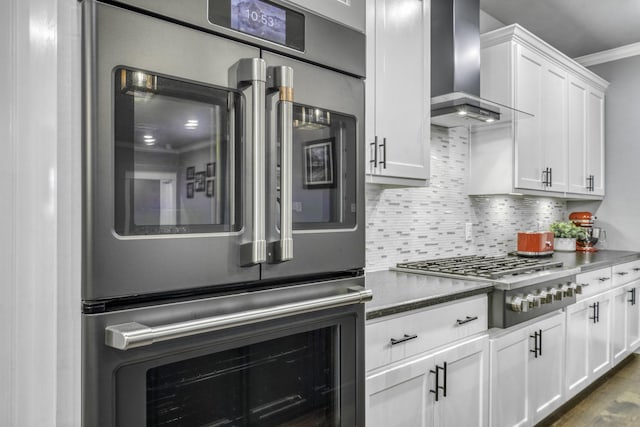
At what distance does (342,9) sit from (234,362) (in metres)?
0.99

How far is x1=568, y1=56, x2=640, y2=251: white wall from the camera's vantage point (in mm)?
3877

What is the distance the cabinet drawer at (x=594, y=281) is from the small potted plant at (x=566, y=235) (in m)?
0.62

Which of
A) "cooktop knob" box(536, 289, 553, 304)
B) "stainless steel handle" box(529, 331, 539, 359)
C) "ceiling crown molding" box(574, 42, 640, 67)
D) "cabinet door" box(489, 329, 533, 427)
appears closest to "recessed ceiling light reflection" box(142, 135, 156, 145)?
"cabinet door" box(489, 329, 533, 427)

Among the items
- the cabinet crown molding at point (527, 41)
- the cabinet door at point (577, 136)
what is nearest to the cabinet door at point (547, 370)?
the cabinet door at point (577, 136)

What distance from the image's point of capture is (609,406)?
2764 millimetres

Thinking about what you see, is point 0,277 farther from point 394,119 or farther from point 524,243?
point 524,243

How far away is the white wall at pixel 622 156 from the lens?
388 centimetres

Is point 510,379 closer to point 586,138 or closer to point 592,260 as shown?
point 592,260

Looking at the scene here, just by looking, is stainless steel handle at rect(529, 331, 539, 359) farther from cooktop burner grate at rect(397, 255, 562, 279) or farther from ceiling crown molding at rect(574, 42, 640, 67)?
ceiling crown molding at rect(574, 42, 640, 67)

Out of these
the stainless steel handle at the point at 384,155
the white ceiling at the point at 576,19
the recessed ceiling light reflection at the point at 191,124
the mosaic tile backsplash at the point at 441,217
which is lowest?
the mosaic tile backsplash at the point at 441,217

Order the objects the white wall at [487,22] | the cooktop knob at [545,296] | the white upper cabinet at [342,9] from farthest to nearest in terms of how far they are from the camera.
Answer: the white wall at [487,22] → the cooktop knob at [545,296] → the white upper cabinet at [342,9]

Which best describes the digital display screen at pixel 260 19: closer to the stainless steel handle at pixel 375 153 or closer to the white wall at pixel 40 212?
the white wall at pixel 40 212

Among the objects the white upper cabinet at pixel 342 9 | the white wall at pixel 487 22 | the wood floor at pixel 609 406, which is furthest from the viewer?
the white wall at pixel 487 22

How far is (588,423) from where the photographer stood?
2551mm
